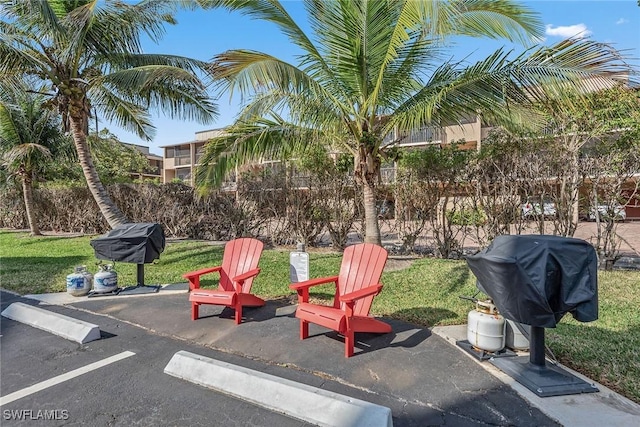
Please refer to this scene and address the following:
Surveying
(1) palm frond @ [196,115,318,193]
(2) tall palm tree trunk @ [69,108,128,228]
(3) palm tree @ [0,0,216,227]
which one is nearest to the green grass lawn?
(2) tall palm tree trunk @ [69,108,128,228]

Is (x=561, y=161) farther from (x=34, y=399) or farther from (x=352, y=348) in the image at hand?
(x=34, y=399)

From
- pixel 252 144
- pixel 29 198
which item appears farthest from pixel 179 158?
pixel 252 144

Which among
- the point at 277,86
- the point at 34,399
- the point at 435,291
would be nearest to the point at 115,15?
the point at 277,86

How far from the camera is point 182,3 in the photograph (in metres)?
8.47

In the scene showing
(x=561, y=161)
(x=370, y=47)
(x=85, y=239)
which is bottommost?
(x=85, y=239)

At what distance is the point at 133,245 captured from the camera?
21.1 feet

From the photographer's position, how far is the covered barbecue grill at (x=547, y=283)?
2.97 metres

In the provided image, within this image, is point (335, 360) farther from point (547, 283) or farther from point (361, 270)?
point (547, 283)

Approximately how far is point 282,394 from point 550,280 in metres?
2.40

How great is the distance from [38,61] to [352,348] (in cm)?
1070

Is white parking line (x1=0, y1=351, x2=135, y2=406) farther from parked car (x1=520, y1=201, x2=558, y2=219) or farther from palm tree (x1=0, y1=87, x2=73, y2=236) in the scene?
palm tree (x1=0, y1=87, x2=73, y2=236)

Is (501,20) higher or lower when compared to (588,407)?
higher

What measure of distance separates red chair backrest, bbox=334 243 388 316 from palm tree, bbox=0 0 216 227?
6545mm

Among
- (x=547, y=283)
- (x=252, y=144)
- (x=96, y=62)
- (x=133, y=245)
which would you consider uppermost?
(x=96, y=62)
